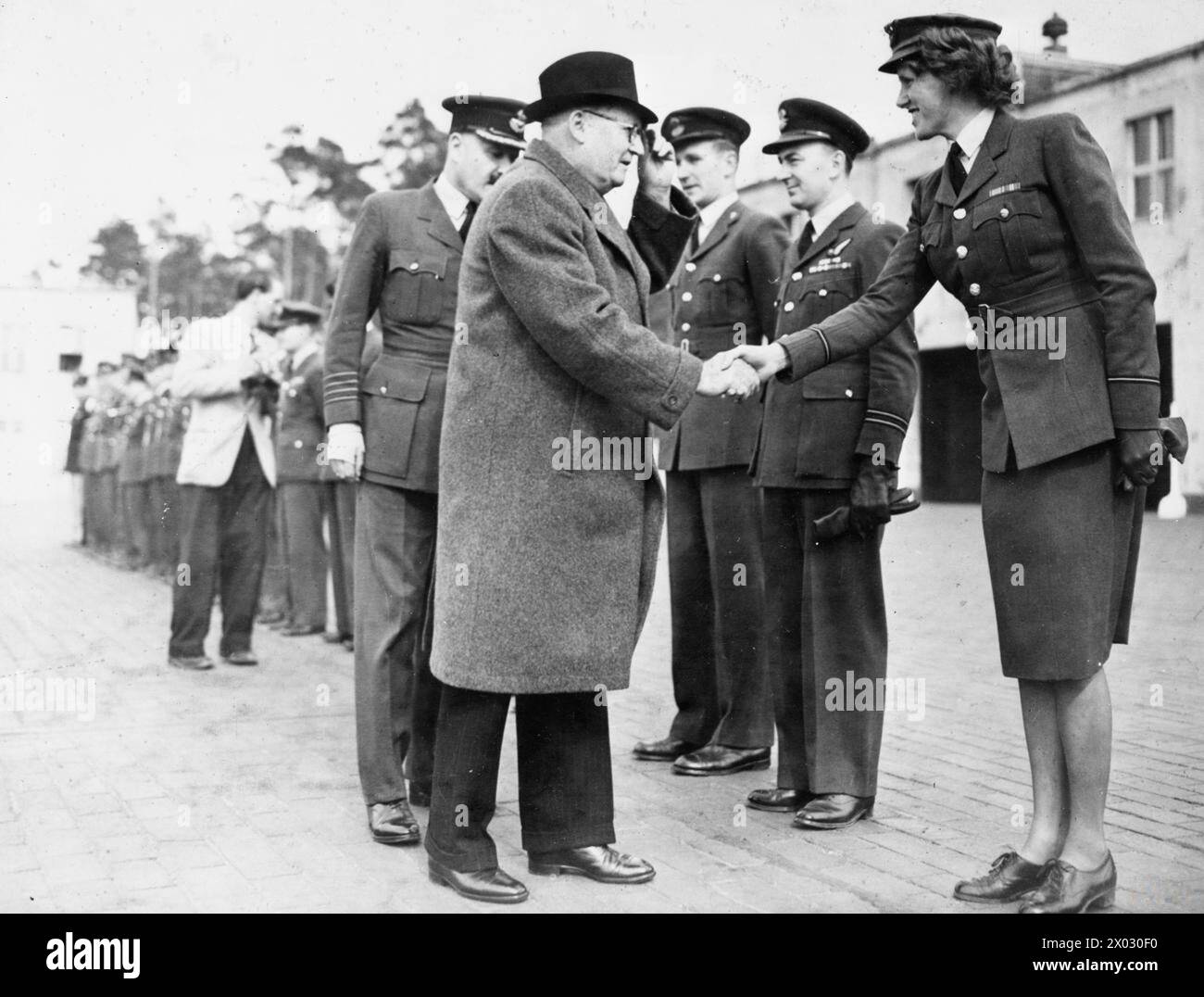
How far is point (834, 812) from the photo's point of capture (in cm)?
434

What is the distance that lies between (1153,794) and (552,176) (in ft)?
9.66

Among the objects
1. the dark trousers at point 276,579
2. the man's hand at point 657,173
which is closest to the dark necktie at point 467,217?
the man's hand at point 657,173

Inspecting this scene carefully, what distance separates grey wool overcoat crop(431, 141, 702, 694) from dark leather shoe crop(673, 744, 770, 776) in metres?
1.54

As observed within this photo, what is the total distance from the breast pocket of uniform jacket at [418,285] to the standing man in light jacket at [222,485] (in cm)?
406

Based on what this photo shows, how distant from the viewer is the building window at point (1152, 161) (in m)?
16.5

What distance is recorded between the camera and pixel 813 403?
4.56 meters

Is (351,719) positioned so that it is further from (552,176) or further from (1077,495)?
(1077,495)

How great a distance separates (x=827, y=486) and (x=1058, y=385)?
1130 mm

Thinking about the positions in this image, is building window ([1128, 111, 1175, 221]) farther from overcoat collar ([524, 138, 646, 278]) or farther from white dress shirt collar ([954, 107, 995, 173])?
overcoat collar ([524, 138, 646, 278])

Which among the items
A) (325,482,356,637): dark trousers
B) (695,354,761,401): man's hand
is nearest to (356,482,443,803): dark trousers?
(695,354,761,401): man's hand

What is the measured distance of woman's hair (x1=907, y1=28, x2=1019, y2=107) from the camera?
363 centimetres

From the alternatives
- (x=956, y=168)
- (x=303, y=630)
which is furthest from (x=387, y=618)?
(x=303, y=630)

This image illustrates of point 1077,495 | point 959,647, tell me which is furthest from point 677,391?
point 959,647

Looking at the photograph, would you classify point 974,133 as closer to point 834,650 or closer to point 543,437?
point 543,437
